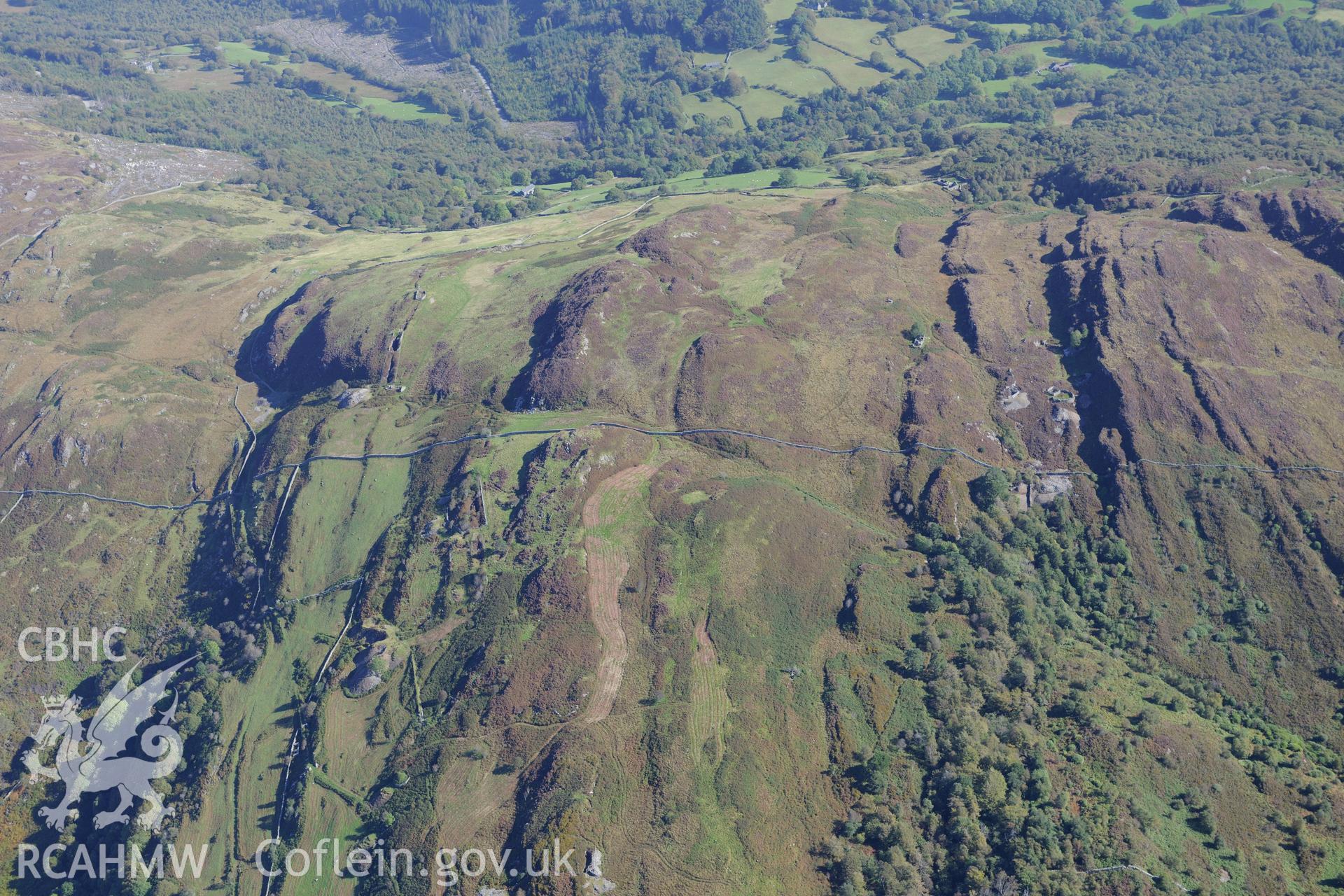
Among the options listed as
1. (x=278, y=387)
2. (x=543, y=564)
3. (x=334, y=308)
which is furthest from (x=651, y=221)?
(x=543, y=564)

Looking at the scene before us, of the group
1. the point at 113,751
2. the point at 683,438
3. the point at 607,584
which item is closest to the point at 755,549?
the point at 607,584

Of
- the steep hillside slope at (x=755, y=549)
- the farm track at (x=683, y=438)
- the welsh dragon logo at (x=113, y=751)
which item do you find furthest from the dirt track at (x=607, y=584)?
the welsh dragon logo at (x=113, y=751)

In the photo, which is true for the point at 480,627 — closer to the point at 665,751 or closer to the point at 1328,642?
the point at 665,751

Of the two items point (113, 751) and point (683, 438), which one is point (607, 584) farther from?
point (113, 751)

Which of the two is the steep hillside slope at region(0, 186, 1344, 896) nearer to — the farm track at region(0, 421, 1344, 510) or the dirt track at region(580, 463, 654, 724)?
the dirt track at region(580, 463, 654, 724)

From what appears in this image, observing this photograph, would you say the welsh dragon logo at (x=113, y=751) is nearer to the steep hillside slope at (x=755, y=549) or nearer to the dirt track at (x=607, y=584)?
the steep hillside slope at (x=755, y=549)

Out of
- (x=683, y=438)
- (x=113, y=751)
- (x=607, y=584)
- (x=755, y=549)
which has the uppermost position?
(x=683, y=438)

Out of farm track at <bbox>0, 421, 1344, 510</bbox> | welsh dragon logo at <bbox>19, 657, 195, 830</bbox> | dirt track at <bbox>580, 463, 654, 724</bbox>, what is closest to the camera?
dirt track at <bbox>580, 463, 654, 724</bbox>

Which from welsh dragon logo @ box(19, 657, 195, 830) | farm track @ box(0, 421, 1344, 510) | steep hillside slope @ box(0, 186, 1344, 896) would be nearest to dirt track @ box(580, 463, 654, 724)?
steep hillside slope @ box(0, 186, 1344, 896)
